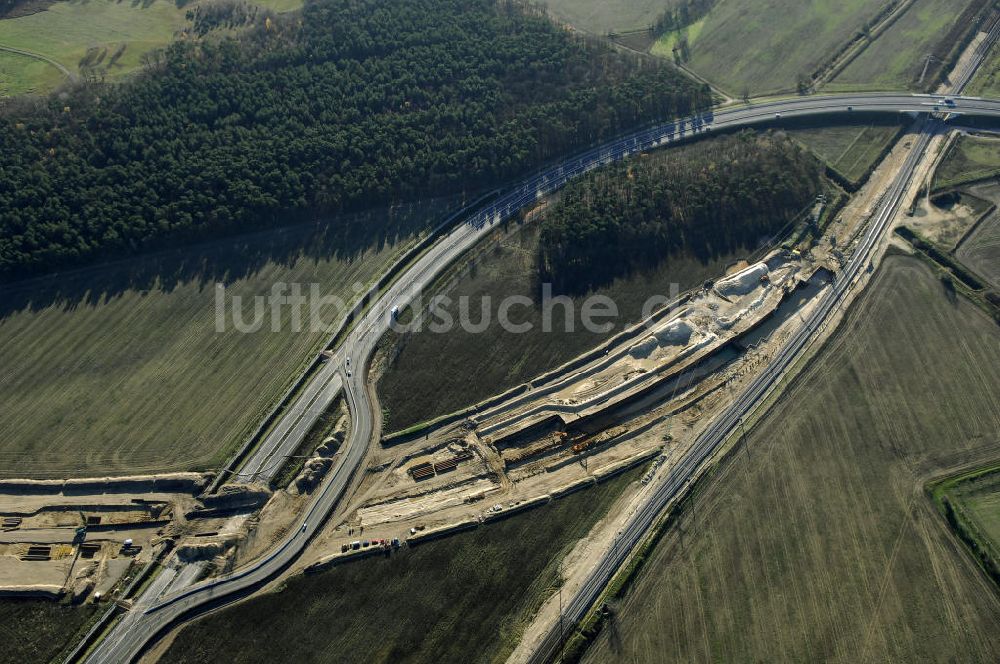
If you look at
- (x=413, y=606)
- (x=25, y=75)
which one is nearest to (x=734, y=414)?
(x=413, y=606)

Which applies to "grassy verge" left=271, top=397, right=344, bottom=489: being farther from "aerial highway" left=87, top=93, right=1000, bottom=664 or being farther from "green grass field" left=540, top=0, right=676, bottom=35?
"green grass field" left=540, top=0, right=676, bottom=35

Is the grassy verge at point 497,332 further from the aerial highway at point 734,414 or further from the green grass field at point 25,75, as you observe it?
the green grass field at point 25,75

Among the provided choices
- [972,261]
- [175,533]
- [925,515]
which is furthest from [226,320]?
[972,261]

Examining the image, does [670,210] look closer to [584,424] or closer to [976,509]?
[584,424]

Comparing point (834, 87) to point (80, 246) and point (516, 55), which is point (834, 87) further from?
point (80, 246)

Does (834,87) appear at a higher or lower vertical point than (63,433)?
higher

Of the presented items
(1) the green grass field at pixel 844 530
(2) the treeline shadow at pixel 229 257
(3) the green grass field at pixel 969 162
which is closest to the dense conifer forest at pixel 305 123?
(2) the treeline shadow at pixel 229 257
